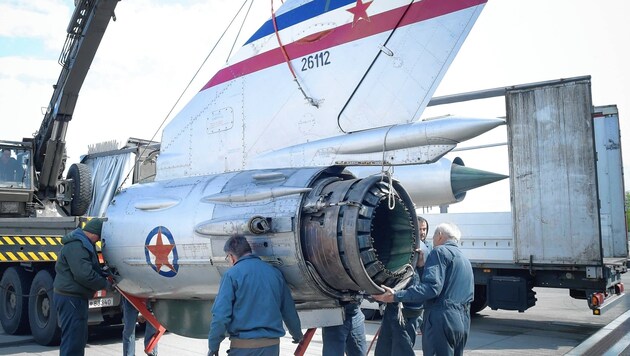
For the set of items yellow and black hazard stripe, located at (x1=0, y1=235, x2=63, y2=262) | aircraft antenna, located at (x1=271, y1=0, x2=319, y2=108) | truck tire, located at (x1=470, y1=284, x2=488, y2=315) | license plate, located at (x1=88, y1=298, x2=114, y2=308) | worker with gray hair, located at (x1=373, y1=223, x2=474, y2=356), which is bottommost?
truck tire, located at (x1=470, y1=284, x2=488, y2=315)

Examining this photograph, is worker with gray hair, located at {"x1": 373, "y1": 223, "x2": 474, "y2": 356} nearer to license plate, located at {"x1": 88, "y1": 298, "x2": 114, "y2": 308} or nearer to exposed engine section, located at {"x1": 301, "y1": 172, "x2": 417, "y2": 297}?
exposed engine section, located at {"x1": 301, "y1": 172, "x2": 417, "y2": 297}

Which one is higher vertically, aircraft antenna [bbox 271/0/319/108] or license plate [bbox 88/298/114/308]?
aircraft antenna [bbox 271/0/319/108]

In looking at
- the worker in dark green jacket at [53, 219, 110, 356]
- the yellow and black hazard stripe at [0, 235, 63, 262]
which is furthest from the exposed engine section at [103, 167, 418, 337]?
the yellow and black hazard stripe at [0, 235, 63, 262]

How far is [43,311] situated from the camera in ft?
26.8

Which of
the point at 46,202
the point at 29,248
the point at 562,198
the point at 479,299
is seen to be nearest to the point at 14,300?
the point at 29,248

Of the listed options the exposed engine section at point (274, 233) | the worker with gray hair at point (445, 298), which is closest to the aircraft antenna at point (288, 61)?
the exposed engine section at point (274, 233)

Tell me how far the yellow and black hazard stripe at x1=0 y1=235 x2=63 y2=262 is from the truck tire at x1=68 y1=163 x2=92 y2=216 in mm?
2970

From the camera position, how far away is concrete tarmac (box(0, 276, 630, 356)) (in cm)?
758

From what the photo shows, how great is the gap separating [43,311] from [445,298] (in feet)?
19.8

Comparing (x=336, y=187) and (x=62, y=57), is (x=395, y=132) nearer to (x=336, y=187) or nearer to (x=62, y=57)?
(x=336, y=187)

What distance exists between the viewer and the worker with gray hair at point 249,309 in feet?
12.9

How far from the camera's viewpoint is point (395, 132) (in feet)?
14.2

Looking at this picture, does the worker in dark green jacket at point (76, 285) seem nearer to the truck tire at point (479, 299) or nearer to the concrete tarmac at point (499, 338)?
the concrete tarmac at point (499, 338)

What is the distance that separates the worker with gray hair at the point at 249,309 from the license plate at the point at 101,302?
4278 millimetres
